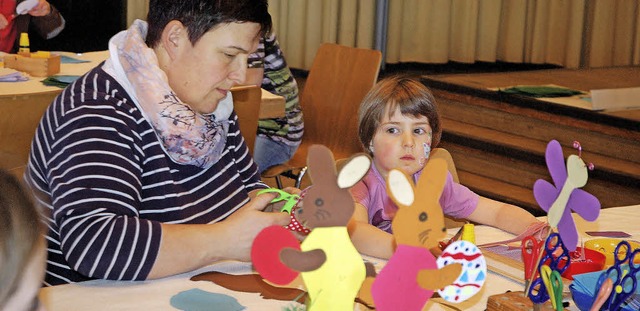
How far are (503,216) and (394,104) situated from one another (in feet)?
1.05

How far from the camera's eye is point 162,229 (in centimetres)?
155

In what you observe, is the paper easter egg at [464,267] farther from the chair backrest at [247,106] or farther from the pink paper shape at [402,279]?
the chair backrest at [247,106]

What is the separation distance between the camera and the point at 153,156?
1.71 meters

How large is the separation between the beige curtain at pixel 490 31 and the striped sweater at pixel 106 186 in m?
5.01

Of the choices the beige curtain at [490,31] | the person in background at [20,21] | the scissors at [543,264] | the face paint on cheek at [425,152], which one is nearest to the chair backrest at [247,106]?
the face paint on cheek at [425,152]

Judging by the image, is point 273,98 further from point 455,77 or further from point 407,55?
point 407,55

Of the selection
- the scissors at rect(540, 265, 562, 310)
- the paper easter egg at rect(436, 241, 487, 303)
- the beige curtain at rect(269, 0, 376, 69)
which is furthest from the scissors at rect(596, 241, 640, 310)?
the beige curtain at rect(269, 0, 376, 69)

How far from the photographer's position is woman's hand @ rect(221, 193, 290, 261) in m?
1.55

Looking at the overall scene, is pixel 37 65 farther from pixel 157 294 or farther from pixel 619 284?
pixel 619 284

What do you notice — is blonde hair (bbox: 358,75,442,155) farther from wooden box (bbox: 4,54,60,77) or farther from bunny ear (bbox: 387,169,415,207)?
wooden box (bbox: 4,54,60,77)

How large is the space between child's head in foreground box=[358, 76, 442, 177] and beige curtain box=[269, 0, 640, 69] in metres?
4.73

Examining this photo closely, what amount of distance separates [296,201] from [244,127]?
3.58ft

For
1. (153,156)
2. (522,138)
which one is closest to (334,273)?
(153,156)

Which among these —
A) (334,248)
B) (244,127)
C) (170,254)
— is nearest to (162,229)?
(170,254)
